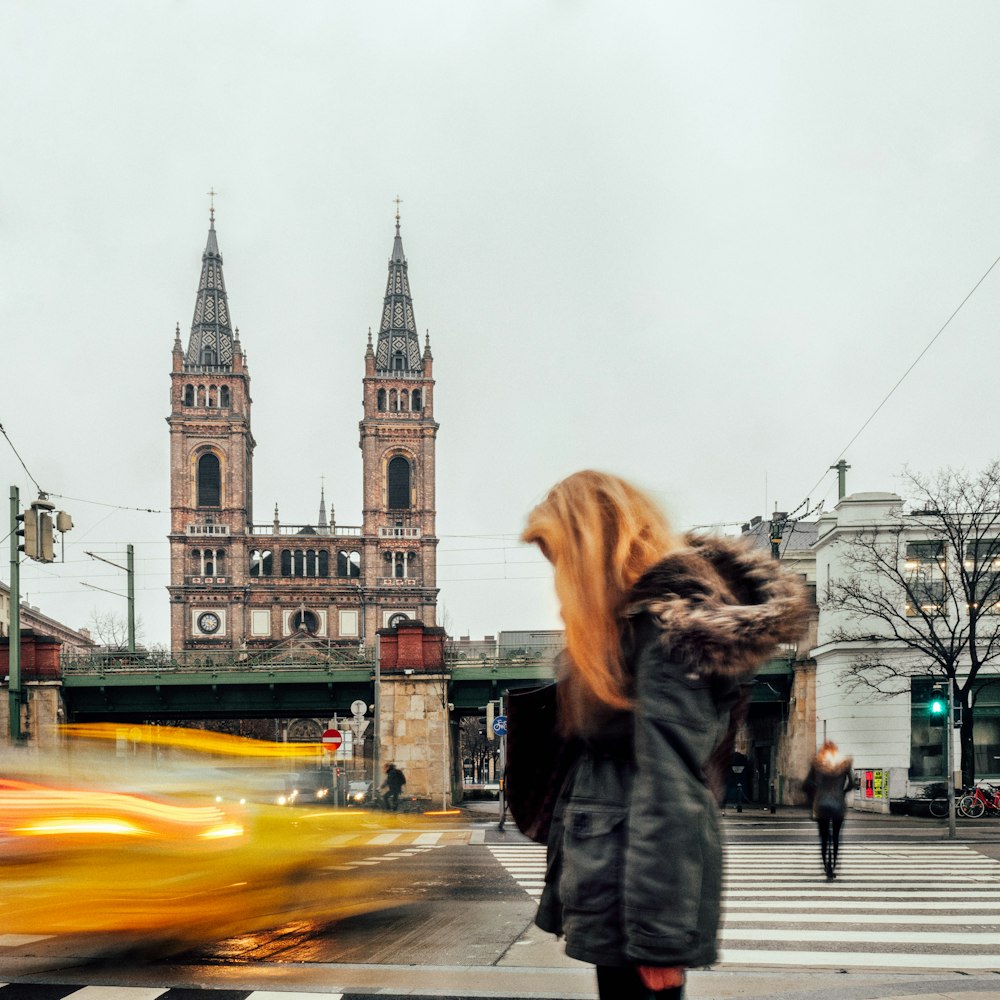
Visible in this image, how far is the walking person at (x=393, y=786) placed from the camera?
3200 cm

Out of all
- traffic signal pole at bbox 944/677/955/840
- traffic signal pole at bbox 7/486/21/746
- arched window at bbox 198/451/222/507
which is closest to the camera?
traffic signal pole at bbox 944/677/955/840

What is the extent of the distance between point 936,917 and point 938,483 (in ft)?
67.8

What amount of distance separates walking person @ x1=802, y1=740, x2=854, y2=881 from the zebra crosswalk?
1.05 ft

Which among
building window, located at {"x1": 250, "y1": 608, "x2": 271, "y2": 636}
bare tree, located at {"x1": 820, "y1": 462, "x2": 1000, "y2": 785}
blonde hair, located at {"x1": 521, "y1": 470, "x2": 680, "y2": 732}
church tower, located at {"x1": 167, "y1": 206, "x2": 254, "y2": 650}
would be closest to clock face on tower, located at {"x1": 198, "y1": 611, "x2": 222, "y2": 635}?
church tower, located at {"x1": 167, "y1": 206, "x2": 254, "y2": 650}

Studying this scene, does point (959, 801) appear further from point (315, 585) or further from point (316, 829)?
point (315, 585)

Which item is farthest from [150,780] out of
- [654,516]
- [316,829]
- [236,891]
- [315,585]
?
[315,585]

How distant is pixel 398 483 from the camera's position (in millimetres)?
106188

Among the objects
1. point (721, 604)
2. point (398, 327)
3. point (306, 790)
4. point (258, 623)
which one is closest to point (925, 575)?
point (306, 790)

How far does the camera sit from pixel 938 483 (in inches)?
1144

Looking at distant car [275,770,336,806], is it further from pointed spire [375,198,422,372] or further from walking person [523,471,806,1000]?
pointed spire [375,198,422,372]

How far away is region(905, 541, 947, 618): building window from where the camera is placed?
29797 mm

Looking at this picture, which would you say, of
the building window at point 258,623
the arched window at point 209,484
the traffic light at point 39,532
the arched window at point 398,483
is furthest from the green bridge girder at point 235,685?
the arched window at point 398,483

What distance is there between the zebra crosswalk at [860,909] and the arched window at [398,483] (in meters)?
89.2

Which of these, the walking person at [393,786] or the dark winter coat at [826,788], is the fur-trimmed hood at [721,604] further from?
the walking person at [393,786]
